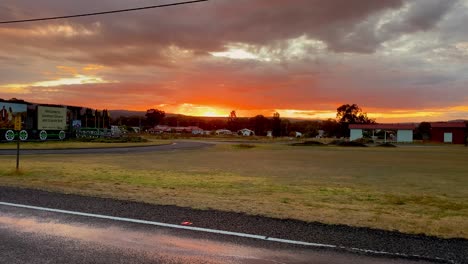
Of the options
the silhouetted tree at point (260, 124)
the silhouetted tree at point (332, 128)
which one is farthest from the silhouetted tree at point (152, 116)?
the silhouetted tree at point (332, 128)

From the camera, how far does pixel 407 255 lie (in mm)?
5637

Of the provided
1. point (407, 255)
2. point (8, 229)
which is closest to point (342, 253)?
point (407, 255)

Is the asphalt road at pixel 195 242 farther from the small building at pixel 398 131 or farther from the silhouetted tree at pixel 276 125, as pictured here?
the silhouetted tree at pixel 276 125

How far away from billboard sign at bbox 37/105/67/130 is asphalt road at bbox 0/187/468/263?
42730 mm

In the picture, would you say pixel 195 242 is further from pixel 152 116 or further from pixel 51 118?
pixel 152 116

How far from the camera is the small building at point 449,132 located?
80.9 meters

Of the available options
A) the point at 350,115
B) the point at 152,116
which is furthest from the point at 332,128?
the point at 152,116

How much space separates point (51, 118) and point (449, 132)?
3118 inches

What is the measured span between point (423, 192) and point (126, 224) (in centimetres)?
1055

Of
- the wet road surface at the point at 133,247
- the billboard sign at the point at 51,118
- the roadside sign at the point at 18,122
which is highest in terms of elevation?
the billboard sign at the point at 51,118

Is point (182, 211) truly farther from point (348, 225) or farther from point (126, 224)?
point (348, 225)

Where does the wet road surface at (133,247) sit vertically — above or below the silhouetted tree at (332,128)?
below

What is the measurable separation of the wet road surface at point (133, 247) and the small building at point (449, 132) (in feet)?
290

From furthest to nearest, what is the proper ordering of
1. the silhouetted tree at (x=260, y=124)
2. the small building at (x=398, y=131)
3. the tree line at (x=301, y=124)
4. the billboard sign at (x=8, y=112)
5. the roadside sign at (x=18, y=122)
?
the silhouetted tree at (x=260, y=124)
the tree line at (x=301, y=124)
the small building at (x=398, y=131)
the billboard sign at (x=8, y=112)
the roadside sign at (x=18, y=122)
